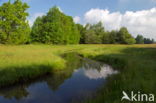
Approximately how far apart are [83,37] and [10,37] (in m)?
47.1

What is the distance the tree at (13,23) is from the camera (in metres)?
24.6

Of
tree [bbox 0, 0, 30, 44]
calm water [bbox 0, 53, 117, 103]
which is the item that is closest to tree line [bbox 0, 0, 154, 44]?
tree [bbox 0, 0, 30, 44]

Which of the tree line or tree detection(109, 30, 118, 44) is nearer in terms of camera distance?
the tree line

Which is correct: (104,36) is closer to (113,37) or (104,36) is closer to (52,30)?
(113,37)

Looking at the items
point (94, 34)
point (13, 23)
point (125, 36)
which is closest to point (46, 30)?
point (13, 23)

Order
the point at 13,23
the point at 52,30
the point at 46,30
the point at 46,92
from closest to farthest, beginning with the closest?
the point at 46,92
the point at 13,23
the point at 52,30
the point at 46,30

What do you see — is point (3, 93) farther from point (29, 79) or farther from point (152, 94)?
point (152, 94)

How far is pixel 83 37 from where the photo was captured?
69.1 metres

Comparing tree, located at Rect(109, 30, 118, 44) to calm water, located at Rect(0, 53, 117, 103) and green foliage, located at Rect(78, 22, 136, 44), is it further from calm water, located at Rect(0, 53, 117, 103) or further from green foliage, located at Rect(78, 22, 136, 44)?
calm water, located at Rect(0, 53, 117, 103)

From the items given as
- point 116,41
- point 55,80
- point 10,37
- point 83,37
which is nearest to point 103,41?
point 116,41

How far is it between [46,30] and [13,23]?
1558 cm

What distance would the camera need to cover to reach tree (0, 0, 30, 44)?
24.6 m

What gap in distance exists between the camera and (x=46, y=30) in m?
40.7

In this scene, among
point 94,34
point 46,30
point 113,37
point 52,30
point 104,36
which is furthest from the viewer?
point 104,36
